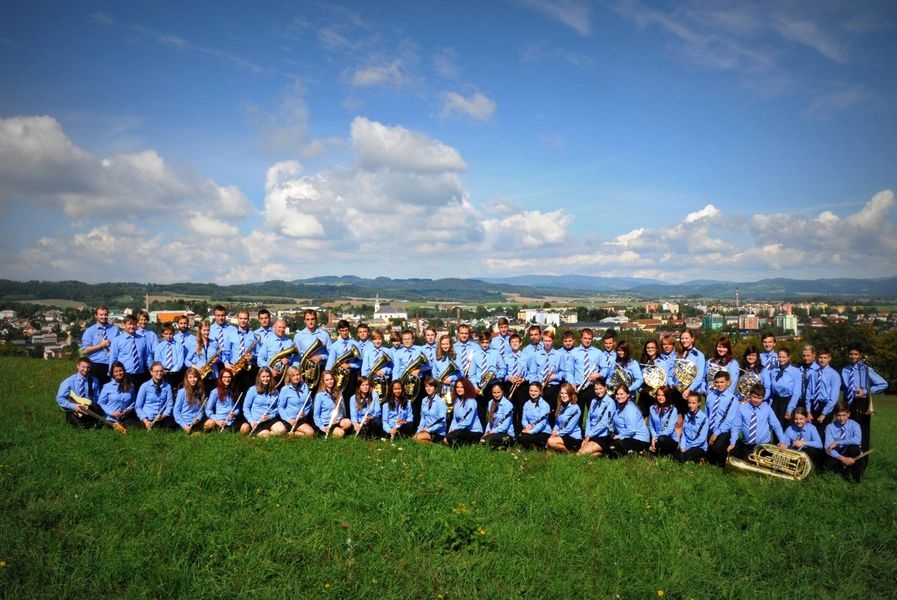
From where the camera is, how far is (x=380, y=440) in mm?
10414

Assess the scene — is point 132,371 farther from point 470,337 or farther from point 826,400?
point 826,400

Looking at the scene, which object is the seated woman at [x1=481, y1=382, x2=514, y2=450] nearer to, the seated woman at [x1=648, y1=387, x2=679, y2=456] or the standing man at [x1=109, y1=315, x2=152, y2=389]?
the seated woman at [x1=648, y1=387, x2=679, y2=456]

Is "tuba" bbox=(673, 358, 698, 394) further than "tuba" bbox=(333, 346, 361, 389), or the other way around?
"tuba" bbox=(333, 346, 361, 389)

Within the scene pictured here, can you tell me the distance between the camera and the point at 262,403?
10961mm

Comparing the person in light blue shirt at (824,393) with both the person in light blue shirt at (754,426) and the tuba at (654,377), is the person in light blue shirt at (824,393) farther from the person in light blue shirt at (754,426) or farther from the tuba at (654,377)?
the tuba at (654,377)

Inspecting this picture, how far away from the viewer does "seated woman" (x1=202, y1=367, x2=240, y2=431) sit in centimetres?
1085

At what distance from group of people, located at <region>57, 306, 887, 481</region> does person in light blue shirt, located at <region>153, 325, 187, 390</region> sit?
23mm

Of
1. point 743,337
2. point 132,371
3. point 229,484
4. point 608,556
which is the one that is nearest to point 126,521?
point 229,484

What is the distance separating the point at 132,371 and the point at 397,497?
24.9 feet

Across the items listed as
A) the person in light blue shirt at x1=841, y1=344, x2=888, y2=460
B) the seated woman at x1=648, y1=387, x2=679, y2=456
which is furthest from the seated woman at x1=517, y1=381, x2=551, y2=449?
the person in light blue shirt at x1=841, y1=344, x2=888, y2=460

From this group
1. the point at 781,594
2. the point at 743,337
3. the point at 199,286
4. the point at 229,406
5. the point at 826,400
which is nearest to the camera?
the point at 781,594

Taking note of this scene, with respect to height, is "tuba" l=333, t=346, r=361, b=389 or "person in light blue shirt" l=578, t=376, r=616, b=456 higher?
"tuba" l=333, t=346, r=361, b=389

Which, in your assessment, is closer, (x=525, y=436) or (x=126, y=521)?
(x=126, y=521)

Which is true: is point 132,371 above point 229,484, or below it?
above
